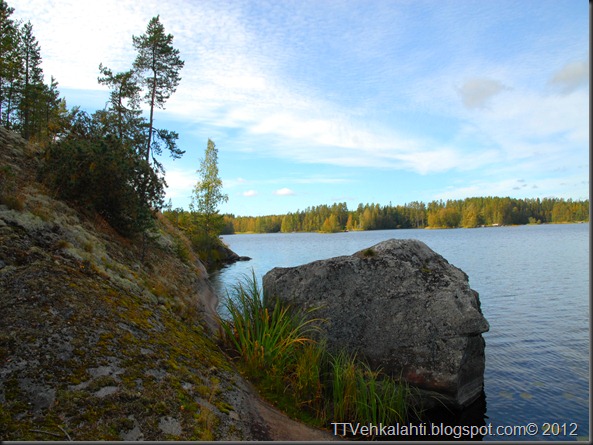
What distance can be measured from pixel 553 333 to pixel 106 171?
59.6 feet

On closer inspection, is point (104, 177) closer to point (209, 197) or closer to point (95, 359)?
point (95, 359)

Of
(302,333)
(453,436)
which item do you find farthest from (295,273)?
(453,436)

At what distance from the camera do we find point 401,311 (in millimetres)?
9336

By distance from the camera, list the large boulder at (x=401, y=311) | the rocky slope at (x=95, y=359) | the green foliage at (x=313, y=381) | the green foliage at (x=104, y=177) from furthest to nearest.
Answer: the green foliage at (x=104, y=177) < the large boulder at (x=401, y=311) < the green foliage at (x=313, y=381) < the rocky slope at (x=95, y=359)

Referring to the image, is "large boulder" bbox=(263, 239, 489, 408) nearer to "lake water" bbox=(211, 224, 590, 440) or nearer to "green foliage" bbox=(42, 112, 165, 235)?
"lake water" bbox=(211, 224, 590, 440)

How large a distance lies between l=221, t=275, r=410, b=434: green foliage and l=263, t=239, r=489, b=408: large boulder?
26.3 inches

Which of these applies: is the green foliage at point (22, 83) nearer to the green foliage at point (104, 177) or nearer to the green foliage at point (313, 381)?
the green foliage at point (104, 177)

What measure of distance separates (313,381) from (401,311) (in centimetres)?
302

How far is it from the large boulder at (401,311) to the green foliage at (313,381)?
0.67 metres

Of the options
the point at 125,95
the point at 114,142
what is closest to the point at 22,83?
the point at 125,95

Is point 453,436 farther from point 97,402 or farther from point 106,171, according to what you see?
point 106,171

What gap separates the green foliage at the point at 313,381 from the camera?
7.21 metres

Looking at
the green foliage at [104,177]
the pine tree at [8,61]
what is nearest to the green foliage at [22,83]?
the pine tree at [8,61]

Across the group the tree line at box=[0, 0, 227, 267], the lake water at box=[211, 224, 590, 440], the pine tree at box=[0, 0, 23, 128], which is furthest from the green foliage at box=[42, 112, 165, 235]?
the pine tree at box=[0, 0, 23, 128]
